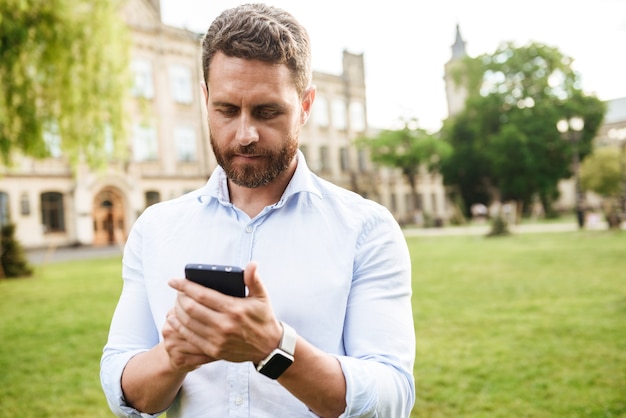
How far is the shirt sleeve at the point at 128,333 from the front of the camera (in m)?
1.74

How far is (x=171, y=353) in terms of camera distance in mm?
1448

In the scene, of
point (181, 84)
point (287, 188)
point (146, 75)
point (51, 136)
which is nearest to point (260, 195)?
point (287, 188)

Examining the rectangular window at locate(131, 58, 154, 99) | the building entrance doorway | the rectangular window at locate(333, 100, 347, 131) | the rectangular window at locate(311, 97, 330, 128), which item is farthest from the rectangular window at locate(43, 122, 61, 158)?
the rectangular window at locate(333, 100, 347, 131)

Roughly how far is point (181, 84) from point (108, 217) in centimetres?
979

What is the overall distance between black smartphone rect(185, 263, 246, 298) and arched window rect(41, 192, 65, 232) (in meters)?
31.2

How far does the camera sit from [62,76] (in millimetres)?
11711

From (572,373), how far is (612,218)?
19.6 meters

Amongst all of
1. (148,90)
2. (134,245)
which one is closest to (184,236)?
(134,245)

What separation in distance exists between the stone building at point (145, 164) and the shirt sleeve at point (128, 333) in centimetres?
2232

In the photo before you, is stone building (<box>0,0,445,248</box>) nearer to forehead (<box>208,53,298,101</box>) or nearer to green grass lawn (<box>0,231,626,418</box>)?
green grass lawn (<box>0,231,626,418</box>)

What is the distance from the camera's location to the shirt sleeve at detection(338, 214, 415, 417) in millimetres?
1544

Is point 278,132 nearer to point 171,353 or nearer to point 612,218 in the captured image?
point 171,353

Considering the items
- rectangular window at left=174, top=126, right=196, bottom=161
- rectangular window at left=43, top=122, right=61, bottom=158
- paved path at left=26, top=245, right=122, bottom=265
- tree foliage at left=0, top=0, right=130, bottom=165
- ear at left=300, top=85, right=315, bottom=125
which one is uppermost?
rectangular window at left=174, top=126, right=196, bottom=161

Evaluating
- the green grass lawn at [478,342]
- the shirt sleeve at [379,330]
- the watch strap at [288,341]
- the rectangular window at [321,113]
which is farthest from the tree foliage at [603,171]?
the watch strap at [288,341]
